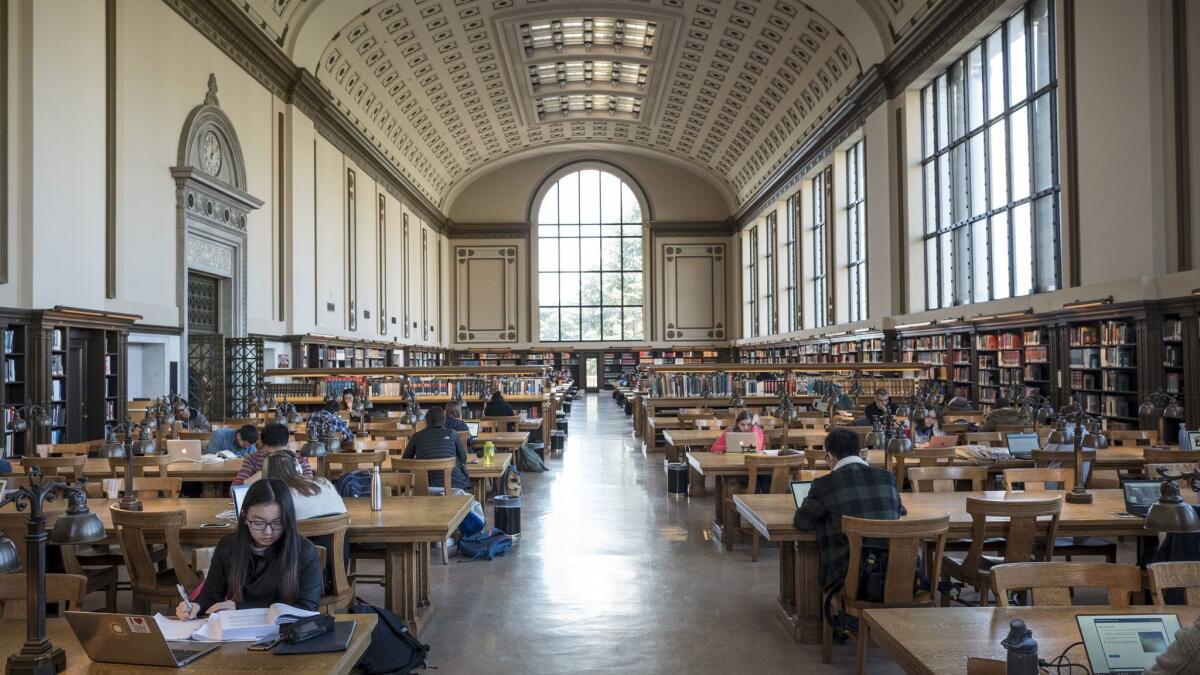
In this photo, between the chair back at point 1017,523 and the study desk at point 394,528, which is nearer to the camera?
the chair back at point 1017,523

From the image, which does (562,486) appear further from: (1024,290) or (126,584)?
(1024,290)

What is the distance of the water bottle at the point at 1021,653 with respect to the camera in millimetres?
2023

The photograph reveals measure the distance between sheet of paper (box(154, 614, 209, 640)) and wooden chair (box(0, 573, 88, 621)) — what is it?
0.41m

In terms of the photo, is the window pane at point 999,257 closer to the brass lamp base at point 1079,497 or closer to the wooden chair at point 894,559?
the brass lamp base at point 1079,497

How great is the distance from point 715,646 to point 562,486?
5.85 metres

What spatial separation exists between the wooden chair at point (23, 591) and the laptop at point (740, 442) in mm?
5483

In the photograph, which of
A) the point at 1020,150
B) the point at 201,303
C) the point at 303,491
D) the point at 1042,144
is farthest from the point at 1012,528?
the point at 201,303

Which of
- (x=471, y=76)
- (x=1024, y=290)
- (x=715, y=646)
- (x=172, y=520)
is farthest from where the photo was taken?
(x=471, y=76)

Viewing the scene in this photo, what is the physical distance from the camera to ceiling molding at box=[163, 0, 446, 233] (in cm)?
1377

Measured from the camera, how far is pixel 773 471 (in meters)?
6.65

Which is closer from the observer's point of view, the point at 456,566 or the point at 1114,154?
the point at 456,566

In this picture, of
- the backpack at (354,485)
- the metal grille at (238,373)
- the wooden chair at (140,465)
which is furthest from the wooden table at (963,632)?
the metal grille at (238,373)

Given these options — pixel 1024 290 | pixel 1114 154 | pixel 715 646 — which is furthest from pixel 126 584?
pixel 1024 290

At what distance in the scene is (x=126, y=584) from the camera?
18.4 feet
